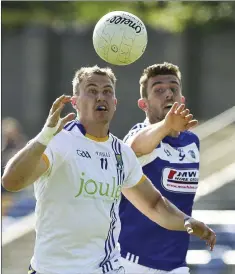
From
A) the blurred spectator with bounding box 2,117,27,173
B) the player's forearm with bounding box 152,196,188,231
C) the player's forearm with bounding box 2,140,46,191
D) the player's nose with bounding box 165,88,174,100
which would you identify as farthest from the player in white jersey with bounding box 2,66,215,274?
the blurred spectator with bounding box 2,117,27,173

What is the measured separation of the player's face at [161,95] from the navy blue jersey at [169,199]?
14 centimetres

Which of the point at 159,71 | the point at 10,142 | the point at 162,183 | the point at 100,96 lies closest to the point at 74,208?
the point at 100,96

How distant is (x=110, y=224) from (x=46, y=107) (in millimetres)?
28356

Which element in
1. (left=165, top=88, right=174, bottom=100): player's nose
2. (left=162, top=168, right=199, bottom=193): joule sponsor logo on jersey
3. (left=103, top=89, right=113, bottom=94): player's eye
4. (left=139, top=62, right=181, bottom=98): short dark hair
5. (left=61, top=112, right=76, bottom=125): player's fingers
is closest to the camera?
(left=61, top=112, right=76, bottom=125): player's fingers

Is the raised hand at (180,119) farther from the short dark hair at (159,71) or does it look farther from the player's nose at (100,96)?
the short dark hair at (159,71)

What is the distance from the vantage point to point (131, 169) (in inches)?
257

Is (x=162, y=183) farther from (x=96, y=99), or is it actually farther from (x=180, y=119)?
(x=96, y=99)

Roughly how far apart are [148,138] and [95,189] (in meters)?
1.03

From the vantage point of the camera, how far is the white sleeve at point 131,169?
6480mm

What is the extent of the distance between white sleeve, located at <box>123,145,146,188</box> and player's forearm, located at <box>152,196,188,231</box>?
0.27 m

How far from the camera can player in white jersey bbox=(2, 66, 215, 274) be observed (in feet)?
19.6

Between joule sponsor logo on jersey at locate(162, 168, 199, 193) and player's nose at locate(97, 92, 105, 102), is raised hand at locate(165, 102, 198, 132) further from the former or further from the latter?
joule sponsor logo on jersey at locate(162, 168, 199, 193)

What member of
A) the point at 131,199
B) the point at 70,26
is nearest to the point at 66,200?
the point at 131,199

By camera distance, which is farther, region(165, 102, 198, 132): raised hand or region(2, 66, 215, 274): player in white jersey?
region(165, 102, 198, 132): raised hand
